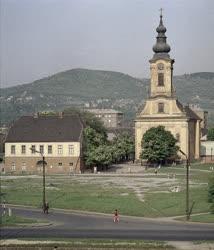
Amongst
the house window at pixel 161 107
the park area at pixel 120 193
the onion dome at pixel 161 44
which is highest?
the onion dome at pixel 161 44

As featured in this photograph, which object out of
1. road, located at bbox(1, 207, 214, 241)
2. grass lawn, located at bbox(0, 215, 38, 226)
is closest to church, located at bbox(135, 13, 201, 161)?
road, located at bbox(1, 207, 214, 241)

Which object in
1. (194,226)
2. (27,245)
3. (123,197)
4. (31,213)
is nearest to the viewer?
(27,245)

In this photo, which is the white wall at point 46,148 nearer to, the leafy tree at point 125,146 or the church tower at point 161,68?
the church tower at point 161,68

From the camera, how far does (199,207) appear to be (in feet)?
175

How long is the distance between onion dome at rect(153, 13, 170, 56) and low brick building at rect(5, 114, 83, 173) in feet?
68.6

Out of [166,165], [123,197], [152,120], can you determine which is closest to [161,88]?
[152,120]

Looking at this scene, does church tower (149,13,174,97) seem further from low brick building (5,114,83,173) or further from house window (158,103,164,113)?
low brick building (5,114,83,173)

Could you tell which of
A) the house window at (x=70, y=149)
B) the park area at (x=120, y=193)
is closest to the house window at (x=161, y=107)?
the house window at (x=70, y=149)

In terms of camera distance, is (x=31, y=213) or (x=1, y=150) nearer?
(x=31, y=213)

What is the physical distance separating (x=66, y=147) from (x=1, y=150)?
138 feet

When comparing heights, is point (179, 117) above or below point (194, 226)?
above

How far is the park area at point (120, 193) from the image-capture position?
5381cm

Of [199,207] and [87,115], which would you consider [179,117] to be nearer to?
[87,115]

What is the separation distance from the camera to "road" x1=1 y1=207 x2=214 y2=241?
39000mm
